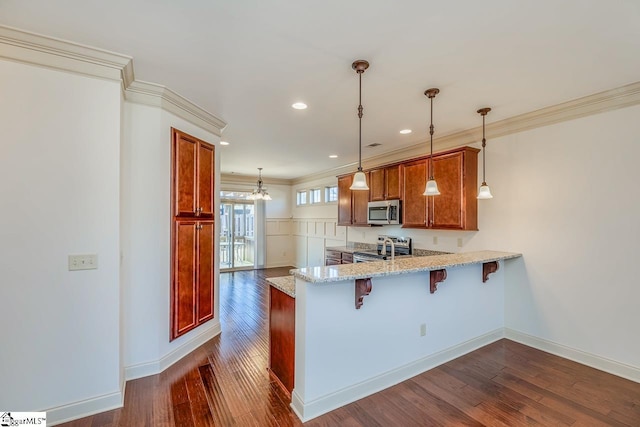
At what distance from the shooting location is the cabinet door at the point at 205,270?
3.25 metres

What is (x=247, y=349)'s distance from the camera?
326 cm

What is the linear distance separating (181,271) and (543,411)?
3406 mm

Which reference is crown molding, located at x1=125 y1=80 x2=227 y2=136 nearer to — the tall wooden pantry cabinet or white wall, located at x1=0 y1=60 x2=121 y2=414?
the tall wooden pantry cabinet

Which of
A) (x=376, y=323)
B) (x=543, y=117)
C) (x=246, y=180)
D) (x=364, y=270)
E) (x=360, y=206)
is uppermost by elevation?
(x=543, y=117)

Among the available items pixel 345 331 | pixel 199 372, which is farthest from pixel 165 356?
pixel 345 331

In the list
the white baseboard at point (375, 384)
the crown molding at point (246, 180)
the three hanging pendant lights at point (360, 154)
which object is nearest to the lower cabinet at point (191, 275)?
the white baseboard at point (375, 384)

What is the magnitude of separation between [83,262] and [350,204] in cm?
434

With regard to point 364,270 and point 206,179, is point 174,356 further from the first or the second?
point 364,270

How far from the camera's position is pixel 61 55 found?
6.73ft

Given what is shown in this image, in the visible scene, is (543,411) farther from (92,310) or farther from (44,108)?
(44,108)

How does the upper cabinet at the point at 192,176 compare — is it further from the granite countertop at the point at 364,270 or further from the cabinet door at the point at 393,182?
the cabinet door at the point at 393,182

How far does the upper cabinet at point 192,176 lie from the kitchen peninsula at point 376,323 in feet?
5.13

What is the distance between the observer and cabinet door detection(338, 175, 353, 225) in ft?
18.9

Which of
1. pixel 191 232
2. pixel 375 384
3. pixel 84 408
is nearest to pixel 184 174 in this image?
pixel 191 232
